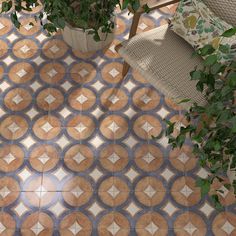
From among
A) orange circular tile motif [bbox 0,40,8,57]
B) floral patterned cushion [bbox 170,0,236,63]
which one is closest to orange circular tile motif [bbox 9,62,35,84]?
orange circular tile motif [bbox 0,40,8,57]

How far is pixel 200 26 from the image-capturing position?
7.74 ft

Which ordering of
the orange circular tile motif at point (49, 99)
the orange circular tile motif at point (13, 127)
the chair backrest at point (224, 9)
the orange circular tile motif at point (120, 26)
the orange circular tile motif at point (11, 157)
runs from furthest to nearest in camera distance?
the orange circular tile motif at point (120, 26), the orange circular tile motif at point (49, 99), the orange circular tile motif at point (13, 127), the orange circular tile motif at point (11, 157), the chair backrest at point (224, 9)

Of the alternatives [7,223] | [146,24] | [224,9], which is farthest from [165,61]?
[7,223]

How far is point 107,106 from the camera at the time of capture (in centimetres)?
293

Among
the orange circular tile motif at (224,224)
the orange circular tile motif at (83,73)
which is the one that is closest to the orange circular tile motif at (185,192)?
the orange circular tile motif at (224,224)

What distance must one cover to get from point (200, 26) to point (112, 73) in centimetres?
91

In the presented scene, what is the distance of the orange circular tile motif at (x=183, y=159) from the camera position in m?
2.72

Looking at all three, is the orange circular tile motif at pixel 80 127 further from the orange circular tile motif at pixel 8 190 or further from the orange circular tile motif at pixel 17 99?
the orange circular tile motif at pixel 8 190

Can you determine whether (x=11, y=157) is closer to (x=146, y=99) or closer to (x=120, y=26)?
(x=146, y=99)

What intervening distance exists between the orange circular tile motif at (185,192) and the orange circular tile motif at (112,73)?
0.92m

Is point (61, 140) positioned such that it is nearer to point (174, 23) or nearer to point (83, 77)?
point (83, 77)

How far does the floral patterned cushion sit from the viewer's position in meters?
2.28

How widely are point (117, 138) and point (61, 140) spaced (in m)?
0.40

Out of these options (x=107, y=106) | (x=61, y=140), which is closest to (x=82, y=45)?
(x=107, y=106)
